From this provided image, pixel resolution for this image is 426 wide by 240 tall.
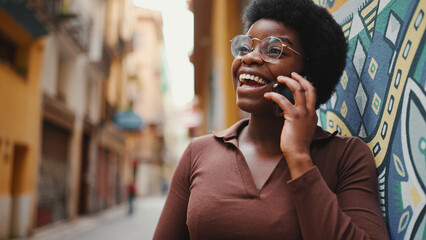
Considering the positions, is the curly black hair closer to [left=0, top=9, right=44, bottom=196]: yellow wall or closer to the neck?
the neck

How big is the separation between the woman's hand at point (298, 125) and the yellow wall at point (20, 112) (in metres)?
9.72

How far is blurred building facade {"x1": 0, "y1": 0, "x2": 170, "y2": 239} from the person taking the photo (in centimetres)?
1065

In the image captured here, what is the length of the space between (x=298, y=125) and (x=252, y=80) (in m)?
0.34

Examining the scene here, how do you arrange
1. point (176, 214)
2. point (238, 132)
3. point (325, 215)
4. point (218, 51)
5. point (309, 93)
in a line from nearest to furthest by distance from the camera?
point (325, 215) → point (309, 93) → point (176, 214) → point (238, 132) → point (218, 51)

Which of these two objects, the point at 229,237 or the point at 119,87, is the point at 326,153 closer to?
the point at 229,237

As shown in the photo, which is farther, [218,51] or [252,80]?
[218,51]

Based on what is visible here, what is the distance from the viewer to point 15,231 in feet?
35.0

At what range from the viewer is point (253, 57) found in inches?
69.6

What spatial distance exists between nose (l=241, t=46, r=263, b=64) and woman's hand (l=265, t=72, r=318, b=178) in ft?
0.54

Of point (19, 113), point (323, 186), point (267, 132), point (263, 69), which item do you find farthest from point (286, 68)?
point (19, 113)

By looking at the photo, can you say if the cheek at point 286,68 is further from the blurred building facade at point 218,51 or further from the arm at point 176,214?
the blurred building facade at point 218,51

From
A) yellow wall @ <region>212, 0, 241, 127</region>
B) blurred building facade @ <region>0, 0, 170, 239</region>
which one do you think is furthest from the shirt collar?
blurred building facade @ <region>0, 0, 170, 239</region>

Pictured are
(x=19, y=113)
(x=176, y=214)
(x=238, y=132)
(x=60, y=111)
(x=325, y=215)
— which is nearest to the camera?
(x=325, y=215)

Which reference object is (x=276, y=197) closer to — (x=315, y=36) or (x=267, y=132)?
(x=267, y=132)
